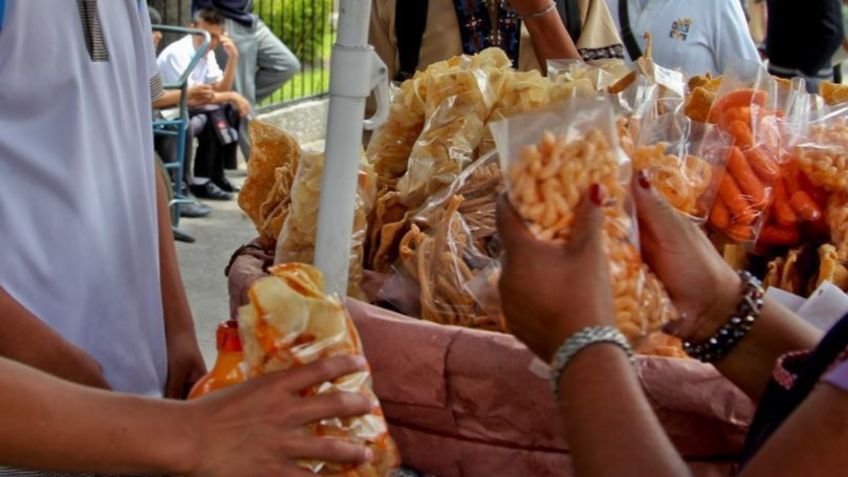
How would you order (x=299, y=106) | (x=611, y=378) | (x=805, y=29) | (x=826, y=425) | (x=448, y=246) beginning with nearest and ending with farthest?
(x=826, y=425) < (x=611, y=378) < (x=448, y=246) < (x=805, y=29) < (x=299, y=106)

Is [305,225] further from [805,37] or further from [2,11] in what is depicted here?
[805,37]

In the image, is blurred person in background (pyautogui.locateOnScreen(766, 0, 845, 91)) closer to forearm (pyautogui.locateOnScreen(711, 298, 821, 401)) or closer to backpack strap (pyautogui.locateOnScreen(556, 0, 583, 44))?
backpack strap (pyautogui.locateOnScreen(556, 0, 583, 44))

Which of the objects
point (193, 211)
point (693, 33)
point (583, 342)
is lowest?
point (193, 211)

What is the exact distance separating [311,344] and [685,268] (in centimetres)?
42

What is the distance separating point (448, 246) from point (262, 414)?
67 centimetres

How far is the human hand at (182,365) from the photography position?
1719mm

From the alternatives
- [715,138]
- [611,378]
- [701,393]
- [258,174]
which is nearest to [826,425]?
[611,378]

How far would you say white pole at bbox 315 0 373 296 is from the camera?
1.42 m

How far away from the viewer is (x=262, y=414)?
1.11 meters

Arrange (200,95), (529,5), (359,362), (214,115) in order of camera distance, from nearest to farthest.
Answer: (359,362) → (529,5) → (200,95) → (214,115)

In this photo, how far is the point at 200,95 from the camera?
6844 millimetres

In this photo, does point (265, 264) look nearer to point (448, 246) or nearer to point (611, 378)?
point (448, 246)

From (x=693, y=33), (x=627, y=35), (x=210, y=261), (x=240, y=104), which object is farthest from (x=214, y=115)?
(x=693, y=33)

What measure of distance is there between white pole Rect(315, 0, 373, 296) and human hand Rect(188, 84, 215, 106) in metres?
5.53
